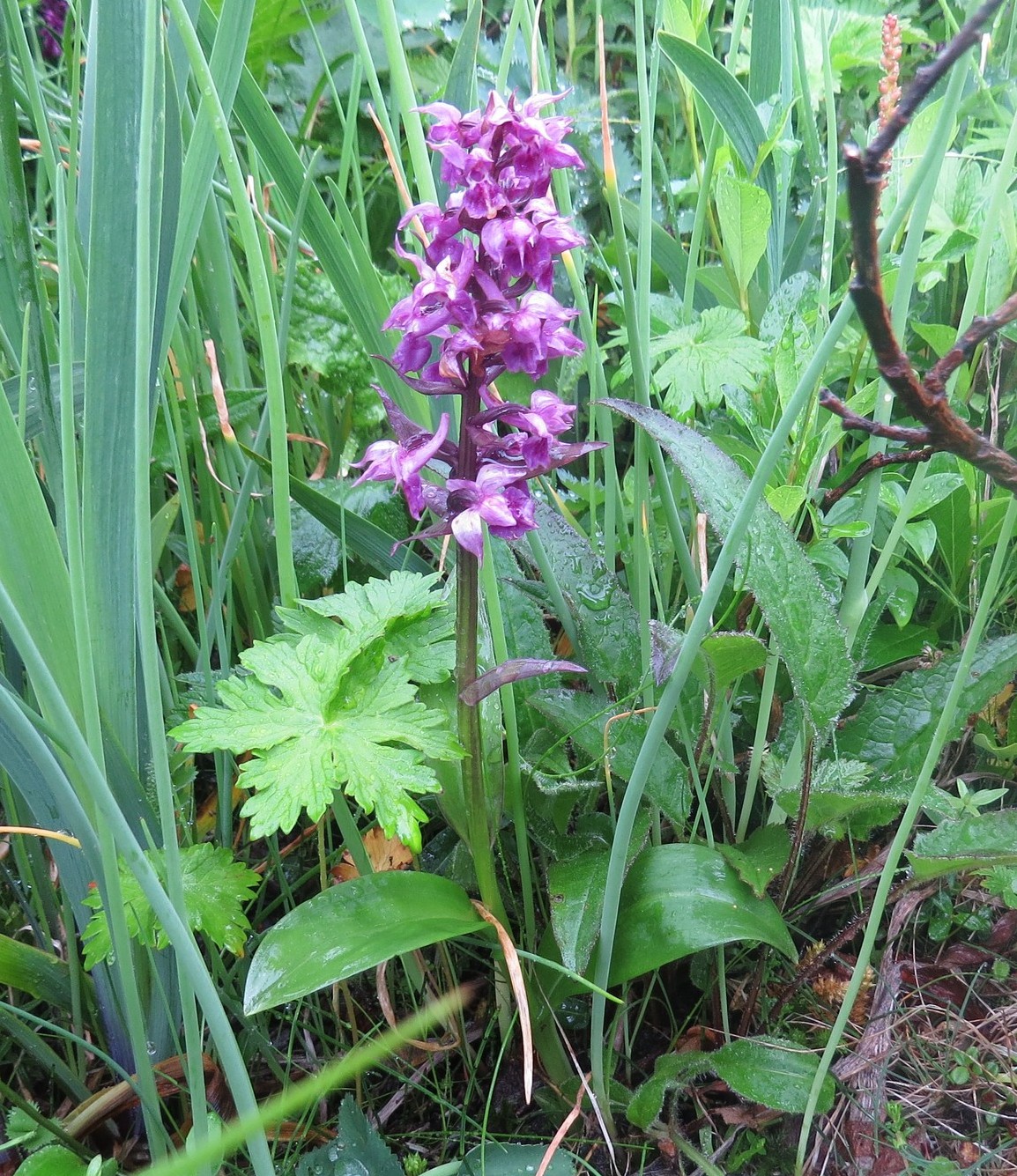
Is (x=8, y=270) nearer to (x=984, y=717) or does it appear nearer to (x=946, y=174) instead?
(x=946, y=174)

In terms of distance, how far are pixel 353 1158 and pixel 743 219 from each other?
0.94 m

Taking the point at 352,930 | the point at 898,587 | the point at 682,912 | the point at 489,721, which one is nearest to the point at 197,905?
the point at 352,930

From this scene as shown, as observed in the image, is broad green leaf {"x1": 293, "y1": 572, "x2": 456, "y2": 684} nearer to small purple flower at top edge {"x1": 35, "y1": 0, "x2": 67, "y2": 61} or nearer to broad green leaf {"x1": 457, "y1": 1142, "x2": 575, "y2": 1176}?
broad green leaf {"x1": 457, "y1": 1142, "x2": 575, "y2": 1176}

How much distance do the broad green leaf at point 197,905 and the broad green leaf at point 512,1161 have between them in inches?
10.5

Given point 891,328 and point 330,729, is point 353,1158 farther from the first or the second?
point 891,328

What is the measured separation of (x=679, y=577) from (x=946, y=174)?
1.79 feet

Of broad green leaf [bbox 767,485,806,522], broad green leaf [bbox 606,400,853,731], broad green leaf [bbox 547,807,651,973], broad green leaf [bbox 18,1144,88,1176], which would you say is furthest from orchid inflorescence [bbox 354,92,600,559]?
broad green leaf [bbox 18,1144,88,1176]

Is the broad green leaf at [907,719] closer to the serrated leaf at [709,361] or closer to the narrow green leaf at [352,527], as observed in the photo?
the serrated leaf at [709,361]

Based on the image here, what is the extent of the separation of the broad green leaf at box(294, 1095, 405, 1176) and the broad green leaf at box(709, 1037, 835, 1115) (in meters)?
0.29

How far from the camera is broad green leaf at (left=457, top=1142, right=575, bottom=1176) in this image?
0.72 meters

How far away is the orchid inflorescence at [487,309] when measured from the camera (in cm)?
63

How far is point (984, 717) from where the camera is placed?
3.35ft

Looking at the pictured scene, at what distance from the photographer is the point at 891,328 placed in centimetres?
40

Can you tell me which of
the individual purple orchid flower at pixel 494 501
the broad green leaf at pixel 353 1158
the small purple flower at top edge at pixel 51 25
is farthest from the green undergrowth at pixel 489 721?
the small purple flower at top edge at pixel 51 25
